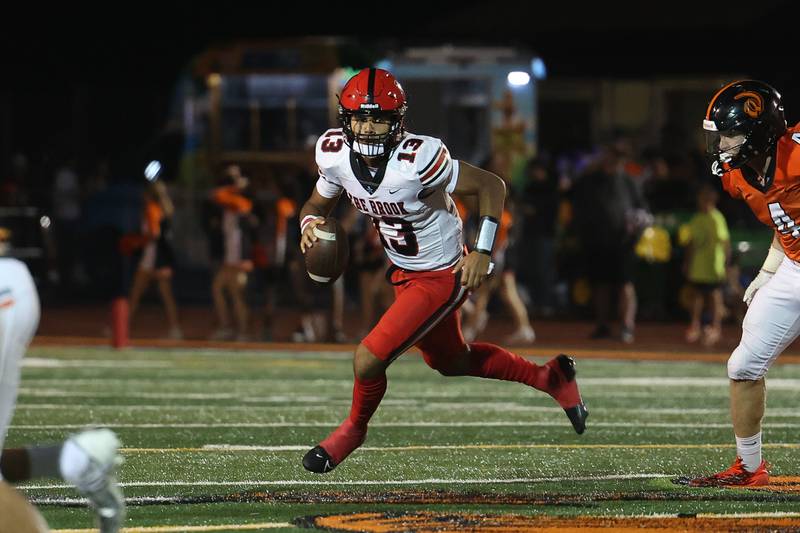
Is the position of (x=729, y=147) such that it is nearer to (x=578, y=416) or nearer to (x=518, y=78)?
(x=578, y=416)

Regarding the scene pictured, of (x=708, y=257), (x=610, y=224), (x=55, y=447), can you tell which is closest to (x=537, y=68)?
(x=610, y=224)

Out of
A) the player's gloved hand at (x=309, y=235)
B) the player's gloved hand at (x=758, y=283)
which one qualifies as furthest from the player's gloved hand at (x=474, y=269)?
the player's gloved hand at (x=758, y=283)

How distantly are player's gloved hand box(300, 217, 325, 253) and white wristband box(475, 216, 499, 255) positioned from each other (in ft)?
2.21

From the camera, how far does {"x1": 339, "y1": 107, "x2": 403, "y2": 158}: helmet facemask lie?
670 centimetres

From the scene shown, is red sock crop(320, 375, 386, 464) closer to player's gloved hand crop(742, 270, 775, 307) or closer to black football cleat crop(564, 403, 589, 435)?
black football cleat crop(564, 403, 589, 435)

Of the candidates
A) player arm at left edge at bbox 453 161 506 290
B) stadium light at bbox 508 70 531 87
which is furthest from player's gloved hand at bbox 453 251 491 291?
stadium light at bbox 508 70 531 87

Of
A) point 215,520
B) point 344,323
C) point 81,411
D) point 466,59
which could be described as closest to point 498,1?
point 466,59

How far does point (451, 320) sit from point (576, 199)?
8.39 metres

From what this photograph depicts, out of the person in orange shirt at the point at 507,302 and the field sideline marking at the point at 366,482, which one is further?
the person in orange shirt at the point at 507,302

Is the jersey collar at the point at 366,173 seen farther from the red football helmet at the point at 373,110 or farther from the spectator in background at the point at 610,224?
the spectator in background at the point at 610,224

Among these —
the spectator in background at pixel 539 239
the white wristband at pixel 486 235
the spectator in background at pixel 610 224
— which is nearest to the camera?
the white wristband at pixel 486 235

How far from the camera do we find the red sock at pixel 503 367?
7.42 metres

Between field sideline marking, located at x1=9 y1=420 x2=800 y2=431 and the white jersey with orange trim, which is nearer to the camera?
the white jersey with orange trim

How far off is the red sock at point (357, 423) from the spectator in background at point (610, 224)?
27.5 feet
